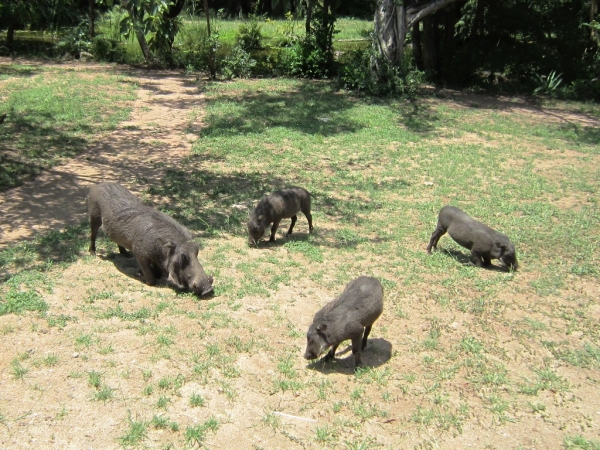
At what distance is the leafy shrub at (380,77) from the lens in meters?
18.8

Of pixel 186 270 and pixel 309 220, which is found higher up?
pixel 186 270

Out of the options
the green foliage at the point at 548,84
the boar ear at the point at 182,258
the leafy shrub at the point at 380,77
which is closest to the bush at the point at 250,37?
the leafy shrub at the point at 380,77

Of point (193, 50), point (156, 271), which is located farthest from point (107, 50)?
point (156, 271)

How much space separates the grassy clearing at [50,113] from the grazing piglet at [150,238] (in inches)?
136

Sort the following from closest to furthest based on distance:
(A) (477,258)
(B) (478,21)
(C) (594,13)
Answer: (A) (477,258)
(C) (594,13)
(B) (478,21)

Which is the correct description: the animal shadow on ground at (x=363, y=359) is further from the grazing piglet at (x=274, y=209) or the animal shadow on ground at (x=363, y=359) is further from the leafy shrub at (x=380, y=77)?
the leafy shrub at (x=380, y=77)

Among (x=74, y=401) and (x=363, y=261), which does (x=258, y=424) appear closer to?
(x=74, y=401)

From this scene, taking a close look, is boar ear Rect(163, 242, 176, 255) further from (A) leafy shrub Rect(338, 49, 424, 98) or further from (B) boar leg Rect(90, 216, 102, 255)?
(A) leafy shrub Rect(338, 49, 424, 98)

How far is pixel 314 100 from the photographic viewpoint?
18.1 meters

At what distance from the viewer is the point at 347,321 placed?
19.3 feet

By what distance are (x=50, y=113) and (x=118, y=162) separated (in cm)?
398

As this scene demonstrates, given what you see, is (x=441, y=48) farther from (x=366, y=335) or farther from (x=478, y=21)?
(x=366, y=335)

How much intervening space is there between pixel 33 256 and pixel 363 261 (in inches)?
169

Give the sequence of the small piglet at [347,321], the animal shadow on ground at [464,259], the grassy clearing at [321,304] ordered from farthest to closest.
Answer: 1. the animal shadow on ground at [464,259]
2. the small piglet at [347,321]
3. the grassy clearing at [321,304]
